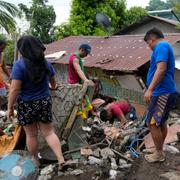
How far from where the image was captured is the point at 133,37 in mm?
10578

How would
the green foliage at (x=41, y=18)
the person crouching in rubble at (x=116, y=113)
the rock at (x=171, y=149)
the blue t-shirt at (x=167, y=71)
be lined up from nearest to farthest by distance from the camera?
the blue t-shirt at (x=167, y=71)
the rock at (x=171, y=149)
the person crouching in rubble at (x=116, y=113)
the green foliage at (x=41, y=18)

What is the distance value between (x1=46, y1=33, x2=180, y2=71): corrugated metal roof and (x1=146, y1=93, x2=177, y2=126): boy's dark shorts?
3.57 metres

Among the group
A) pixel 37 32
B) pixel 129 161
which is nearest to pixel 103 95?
pixel 129 161

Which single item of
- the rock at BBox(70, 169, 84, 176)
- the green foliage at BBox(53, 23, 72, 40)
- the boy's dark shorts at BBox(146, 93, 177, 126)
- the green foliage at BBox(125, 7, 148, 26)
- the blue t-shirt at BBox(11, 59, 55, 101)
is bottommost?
the rock at BBox(70, 169, 84, 176)

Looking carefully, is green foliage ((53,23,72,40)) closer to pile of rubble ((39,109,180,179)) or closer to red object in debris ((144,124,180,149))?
pile of rubble ((39,109,180,179))

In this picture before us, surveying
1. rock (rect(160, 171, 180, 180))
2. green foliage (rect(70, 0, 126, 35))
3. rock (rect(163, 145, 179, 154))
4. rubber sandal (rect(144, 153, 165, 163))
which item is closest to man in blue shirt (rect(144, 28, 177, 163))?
rubber sandal (rect(144, 153, 165, 163))

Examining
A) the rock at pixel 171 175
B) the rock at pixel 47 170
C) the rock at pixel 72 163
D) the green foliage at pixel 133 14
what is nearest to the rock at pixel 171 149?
the rock at pixel 171 175

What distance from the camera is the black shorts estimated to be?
4.25 m

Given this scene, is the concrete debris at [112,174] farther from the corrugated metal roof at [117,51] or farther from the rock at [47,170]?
the corrugated metal roof at [117,51]

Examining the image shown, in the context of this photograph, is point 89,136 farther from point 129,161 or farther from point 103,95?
point 103,95

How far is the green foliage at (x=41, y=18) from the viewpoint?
20.2 meters

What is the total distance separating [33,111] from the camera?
4.27 metres

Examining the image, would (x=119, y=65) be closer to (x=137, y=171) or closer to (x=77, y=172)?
(x=137, y=171)

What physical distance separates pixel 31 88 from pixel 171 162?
2155 mm
